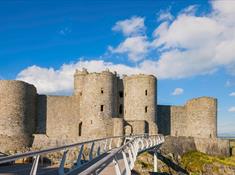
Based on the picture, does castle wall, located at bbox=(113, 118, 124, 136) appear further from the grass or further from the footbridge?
the footbridge

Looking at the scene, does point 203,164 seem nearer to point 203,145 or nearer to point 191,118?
point 203,145

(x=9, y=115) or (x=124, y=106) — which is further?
(x=124, y=106)

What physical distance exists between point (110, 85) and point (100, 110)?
8.65 ft

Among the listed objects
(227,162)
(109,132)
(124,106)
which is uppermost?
(124,106)

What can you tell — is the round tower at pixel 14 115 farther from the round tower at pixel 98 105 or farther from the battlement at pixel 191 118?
the battlement at pixel 191 118

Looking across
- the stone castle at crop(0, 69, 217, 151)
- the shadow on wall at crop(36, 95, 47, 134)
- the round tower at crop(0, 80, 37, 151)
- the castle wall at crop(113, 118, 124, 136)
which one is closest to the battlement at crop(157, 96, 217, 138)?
the stone castle at crop(0, 69, 217, 151)

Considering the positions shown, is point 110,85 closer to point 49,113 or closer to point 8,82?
point 49,113

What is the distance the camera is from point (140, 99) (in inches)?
1559

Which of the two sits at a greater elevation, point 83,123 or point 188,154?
point 83,123

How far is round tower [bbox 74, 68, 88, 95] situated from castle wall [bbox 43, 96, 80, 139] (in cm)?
86

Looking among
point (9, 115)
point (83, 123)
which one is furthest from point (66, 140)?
point (9, 115)

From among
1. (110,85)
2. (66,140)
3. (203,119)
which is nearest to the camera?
(66,140)

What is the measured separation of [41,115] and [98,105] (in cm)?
603

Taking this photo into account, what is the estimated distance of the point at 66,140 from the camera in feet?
118
